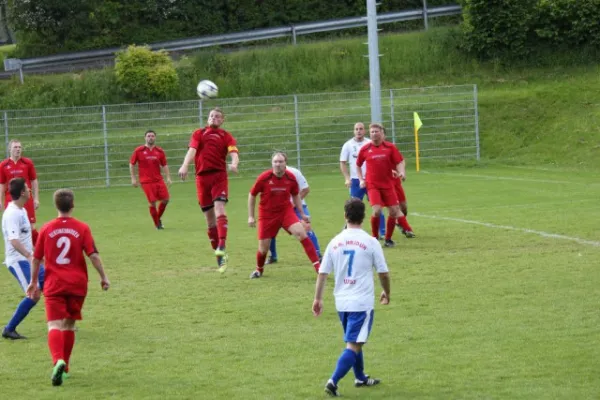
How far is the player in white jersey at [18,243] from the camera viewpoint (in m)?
10.1

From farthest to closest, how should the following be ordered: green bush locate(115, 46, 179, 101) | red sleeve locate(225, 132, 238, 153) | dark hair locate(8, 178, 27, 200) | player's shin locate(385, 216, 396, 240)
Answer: green bush locate(115, 46, 179, 101), player's shin locate(385, 216, 396, 240), red sleeve locate(225, 132, 238, 153), dark hair locate(8, 178, 27, 200)

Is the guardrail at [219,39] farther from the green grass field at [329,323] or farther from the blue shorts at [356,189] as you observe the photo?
the blue shorts at [356,189]

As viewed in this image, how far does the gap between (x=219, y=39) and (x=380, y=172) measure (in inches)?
1167

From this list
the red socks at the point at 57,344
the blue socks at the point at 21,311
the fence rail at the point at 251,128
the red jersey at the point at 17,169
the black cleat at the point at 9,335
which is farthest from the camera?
the fence rail at the point at 251,128

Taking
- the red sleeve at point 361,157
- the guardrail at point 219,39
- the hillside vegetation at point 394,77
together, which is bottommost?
the red sleeve at point 361,157

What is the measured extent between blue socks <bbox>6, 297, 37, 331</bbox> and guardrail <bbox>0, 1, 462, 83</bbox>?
111 feet

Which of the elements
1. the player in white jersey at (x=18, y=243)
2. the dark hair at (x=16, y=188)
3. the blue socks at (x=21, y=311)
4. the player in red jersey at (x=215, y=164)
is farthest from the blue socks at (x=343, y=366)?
the player in red jersey at (x=215, y=164)

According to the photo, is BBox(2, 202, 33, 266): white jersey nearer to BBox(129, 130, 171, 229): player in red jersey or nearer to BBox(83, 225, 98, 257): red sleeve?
BBox(83, 225, 98, 257): red sleeve

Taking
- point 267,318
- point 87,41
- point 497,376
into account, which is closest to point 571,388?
point 497,376

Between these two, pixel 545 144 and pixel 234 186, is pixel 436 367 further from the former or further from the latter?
pixel 545 144

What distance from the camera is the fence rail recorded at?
3462 centimetres

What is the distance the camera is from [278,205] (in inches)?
540

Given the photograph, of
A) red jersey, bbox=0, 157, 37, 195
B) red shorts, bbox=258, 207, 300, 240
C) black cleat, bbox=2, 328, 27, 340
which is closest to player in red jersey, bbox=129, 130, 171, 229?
red jersey, bbox=0, 157, 37, 195

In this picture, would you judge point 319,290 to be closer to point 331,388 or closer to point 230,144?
point 331,388
